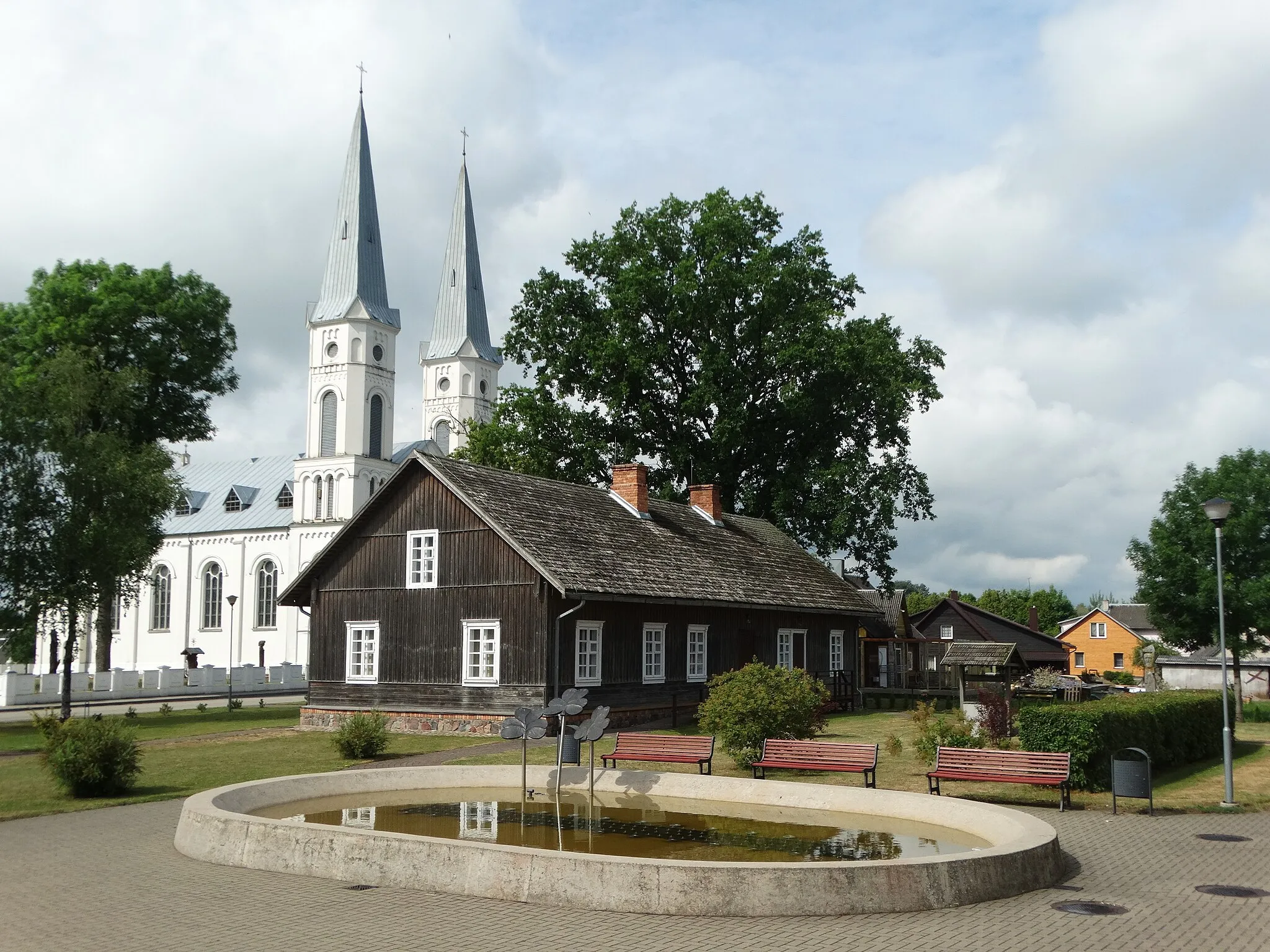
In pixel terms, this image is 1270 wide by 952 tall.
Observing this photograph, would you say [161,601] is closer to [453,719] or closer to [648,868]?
[453,719]

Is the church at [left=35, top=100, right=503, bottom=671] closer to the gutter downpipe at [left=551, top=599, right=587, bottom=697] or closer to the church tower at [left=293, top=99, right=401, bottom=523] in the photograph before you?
the church tower at [left=293, top=99, right=401, bottom=523]

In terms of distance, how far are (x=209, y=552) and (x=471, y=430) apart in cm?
3707

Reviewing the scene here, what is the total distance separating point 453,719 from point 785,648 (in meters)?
11.7

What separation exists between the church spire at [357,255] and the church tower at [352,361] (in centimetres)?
4

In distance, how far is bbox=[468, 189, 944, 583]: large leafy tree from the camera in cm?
4288

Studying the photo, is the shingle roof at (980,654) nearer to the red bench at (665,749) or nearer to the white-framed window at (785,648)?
the white-framed window at (785,648)

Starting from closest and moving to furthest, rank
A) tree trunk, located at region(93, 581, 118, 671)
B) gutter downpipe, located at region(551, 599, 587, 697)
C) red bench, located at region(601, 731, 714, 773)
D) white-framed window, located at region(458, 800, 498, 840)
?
white-framed window, located at region(458, 800, 498, 840) < red bench, located at region(601, 731, 714, 773) < gutter downpipe, located at region(551, 599, 587, 697) < tree trunk, located at region(93, 581, 118, 671)

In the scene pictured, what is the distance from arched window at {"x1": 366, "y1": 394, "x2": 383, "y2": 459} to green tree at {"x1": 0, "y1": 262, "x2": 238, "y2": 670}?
33.0m

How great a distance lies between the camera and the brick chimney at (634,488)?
34.3 m

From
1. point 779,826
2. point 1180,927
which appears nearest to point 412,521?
point 779,826

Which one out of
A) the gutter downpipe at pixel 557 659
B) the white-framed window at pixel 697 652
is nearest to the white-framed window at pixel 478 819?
the gutter downpipe at pixel 557 659

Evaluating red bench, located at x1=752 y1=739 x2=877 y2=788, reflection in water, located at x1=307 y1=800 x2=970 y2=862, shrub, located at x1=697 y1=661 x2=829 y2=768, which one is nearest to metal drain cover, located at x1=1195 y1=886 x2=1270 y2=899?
reflection in water, located at x1=307 y1=800 x2=970 y2=862

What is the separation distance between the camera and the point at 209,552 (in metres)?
79.1

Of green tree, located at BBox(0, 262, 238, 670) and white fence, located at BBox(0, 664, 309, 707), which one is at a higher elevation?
green tree, located at BBox(0, 262, 238, 670)
